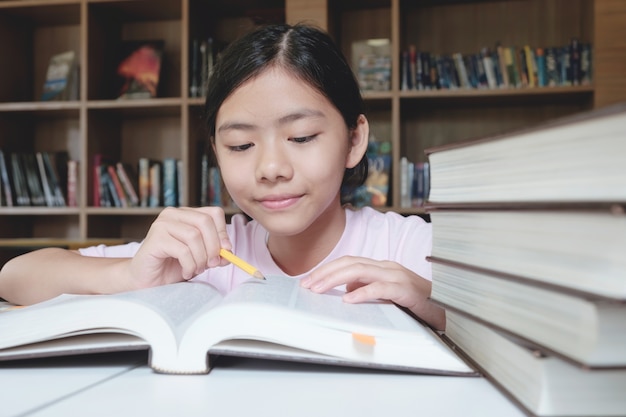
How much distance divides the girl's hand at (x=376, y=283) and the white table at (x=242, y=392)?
172 millimetres

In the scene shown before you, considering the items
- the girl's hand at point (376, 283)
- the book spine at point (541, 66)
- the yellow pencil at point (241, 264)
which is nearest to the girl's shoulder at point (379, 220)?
the girl's hand at point (376, 283)

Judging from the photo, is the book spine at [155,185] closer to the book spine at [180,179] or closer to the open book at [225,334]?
the book spine at [180,179]

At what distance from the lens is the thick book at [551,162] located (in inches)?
12.0

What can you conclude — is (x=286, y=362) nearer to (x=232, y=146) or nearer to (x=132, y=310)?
(x=132, y=310)

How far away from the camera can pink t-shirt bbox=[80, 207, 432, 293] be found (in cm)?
111

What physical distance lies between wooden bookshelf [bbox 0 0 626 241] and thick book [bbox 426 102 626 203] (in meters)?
1.93

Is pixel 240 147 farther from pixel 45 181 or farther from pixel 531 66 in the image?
pixel 45 181

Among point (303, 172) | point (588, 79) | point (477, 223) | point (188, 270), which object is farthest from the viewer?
point (588, 79)

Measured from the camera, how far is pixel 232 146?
931mm

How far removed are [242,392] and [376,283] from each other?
0.29 metres

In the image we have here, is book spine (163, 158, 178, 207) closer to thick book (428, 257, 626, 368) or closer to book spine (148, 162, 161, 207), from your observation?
book spine (148, 162, 161, 207)

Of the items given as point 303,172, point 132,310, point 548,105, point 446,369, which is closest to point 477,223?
point 446,369

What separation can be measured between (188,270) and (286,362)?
25 centimetres

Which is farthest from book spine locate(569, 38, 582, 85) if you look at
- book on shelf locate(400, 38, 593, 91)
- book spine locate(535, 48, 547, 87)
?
book spine locate(535, 48, 547, 87)
